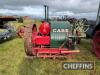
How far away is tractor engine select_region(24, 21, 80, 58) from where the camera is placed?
7129mm

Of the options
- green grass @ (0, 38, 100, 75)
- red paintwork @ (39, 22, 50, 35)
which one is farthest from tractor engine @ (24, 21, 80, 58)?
green grass @ (0, 38, 100, 75)

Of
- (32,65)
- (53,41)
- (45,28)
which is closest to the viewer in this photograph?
(32,65)

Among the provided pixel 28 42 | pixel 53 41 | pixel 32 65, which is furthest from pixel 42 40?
pixel 32 65

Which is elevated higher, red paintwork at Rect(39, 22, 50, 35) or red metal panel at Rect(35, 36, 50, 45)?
red paintwork at Rect(39, 22, 50, 35)

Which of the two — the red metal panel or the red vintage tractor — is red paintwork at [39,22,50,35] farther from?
the red metal panel

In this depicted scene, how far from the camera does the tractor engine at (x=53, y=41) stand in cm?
713

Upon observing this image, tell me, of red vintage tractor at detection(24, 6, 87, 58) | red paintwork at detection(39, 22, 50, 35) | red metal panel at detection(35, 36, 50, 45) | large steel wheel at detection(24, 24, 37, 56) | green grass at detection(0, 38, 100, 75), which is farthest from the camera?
red paintwork at detection(39, 22, 50, 35)

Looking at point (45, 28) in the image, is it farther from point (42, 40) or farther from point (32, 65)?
point (32, 65)

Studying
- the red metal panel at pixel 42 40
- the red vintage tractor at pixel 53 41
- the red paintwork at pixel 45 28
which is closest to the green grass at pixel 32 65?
the red vintage tractor at pixel 53 41

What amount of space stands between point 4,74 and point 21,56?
203cm

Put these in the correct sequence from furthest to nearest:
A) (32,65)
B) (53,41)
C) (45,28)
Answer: (45,28) < (53,41) < (32,65)

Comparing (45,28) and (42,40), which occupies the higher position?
(45,28)

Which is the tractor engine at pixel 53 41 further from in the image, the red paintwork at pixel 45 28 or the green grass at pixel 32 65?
the green grass at pixel 32 65

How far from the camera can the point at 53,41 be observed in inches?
288
